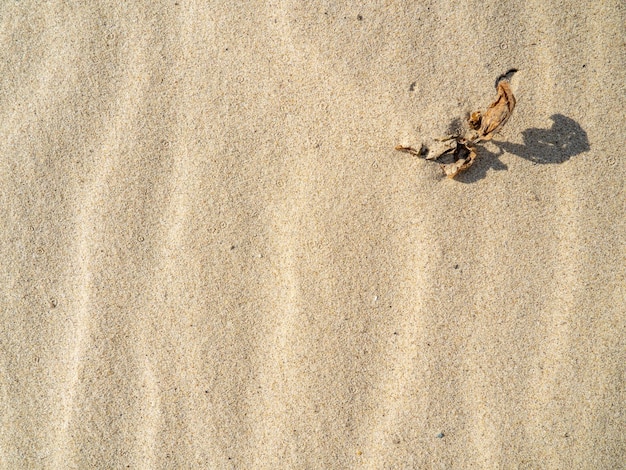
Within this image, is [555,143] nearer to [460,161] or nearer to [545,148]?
[545,148]

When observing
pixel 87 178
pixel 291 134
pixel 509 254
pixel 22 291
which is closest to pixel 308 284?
pixel 291 134

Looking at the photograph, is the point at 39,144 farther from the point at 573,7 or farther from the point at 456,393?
the point at 573,7

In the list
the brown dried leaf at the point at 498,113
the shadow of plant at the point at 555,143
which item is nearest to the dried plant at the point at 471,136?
the brown dried leaf at the point at 498,113

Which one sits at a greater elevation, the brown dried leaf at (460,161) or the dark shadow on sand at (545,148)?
the dark shadow on sand at (545,148)

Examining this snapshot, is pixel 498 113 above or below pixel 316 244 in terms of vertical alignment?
above

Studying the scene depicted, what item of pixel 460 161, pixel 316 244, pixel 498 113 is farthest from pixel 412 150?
pixel 316 244

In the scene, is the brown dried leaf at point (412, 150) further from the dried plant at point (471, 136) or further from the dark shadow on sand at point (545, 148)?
the dark shadow on sand at point (545, 148)

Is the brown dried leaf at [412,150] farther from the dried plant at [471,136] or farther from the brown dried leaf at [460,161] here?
the brown dried leaf at [460,161]
